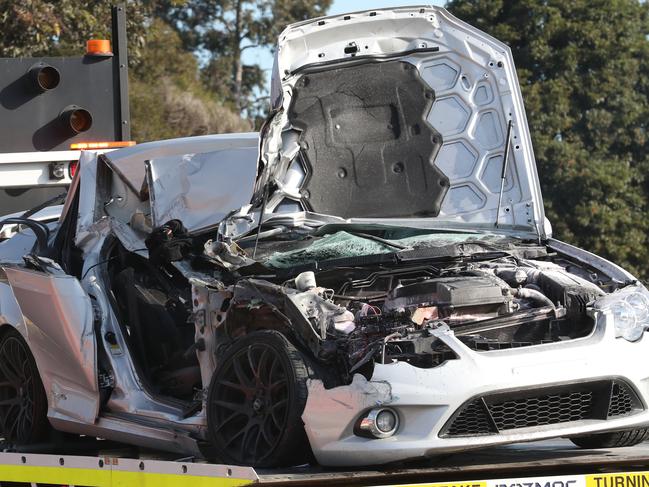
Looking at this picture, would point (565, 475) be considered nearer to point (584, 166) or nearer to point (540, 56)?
point (584, 166)

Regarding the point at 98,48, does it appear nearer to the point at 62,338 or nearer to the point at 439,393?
the point at 62,338

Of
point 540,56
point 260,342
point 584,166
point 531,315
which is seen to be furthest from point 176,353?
point 540,56

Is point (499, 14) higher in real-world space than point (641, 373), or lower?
higher

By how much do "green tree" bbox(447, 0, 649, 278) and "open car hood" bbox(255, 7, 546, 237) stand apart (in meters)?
19.3

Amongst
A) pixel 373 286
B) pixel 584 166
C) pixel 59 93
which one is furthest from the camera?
pixel 584 166

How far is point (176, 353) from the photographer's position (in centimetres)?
677

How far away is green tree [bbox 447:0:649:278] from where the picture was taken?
26734 millimetres

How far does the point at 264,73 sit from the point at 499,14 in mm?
11196

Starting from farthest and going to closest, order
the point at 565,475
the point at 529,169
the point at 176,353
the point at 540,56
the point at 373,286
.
→ the point at 540,56 → the point at 529,169 → the point at 176,353 → the point at 373,286 → the point at 565,475

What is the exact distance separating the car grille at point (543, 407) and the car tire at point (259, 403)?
0.68 meters

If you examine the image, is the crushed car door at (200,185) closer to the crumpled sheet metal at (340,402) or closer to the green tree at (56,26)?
the crumpled sheet metal at (340,402)

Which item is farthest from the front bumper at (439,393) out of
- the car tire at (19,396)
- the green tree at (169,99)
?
the green tree at (169,99)

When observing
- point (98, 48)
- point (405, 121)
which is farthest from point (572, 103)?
point (405, 121)

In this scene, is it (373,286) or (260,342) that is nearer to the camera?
(260,342)
